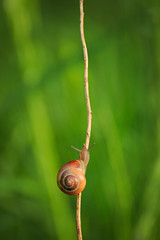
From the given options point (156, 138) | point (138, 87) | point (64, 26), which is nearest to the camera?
point (156, 138)

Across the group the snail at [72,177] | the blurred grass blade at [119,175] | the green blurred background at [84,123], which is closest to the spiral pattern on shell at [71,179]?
the snail at [72,177]

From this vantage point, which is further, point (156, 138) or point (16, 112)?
point (16, 112)

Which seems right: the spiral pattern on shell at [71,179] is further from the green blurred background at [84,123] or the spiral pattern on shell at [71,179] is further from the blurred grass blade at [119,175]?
the blurred grass blade at [119,175]

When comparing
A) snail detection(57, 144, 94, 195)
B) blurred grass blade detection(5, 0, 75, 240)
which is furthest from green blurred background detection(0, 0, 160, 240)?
snail detection(57, 144, 94, 195)

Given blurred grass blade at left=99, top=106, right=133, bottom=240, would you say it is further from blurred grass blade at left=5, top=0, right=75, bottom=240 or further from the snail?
the snail

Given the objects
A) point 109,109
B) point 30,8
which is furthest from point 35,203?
point 30,8

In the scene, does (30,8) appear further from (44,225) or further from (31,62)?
(44,225)

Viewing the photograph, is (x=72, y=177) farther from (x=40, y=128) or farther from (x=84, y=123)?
(x=84, y=123)
